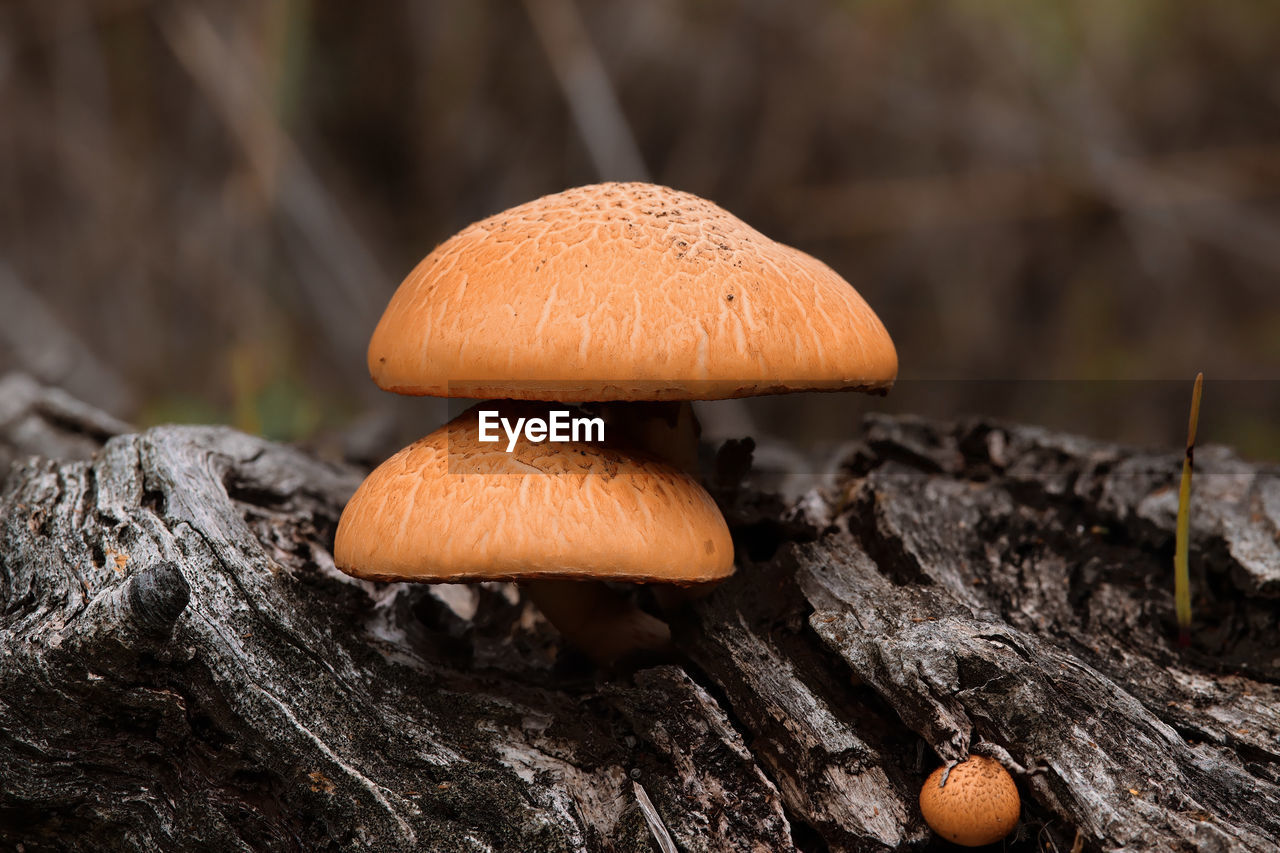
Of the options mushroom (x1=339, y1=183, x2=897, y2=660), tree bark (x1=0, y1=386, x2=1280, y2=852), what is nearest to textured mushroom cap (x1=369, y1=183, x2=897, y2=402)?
mushroom (x1=339, y1=183, x2=897, y2=660)

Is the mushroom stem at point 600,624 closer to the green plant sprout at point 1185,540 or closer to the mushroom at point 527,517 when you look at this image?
the mushroom at point 527,517

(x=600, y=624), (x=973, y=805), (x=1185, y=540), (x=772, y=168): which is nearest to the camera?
(x=973, y=805)

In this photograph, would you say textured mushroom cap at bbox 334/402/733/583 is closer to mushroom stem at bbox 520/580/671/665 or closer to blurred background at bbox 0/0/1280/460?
mushroom stem at bbox 520/580/671/665

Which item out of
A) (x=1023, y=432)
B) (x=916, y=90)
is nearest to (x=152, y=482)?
(x=1023, y=432)

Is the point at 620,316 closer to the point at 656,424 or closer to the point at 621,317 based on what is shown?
the point at 621,317

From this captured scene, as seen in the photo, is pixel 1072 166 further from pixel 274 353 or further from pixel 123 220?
pixel 123 220

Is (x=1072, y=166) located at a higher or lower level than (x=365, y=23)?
lower

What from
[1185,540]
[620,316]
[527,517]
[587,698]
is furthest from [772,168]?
[527,517]
